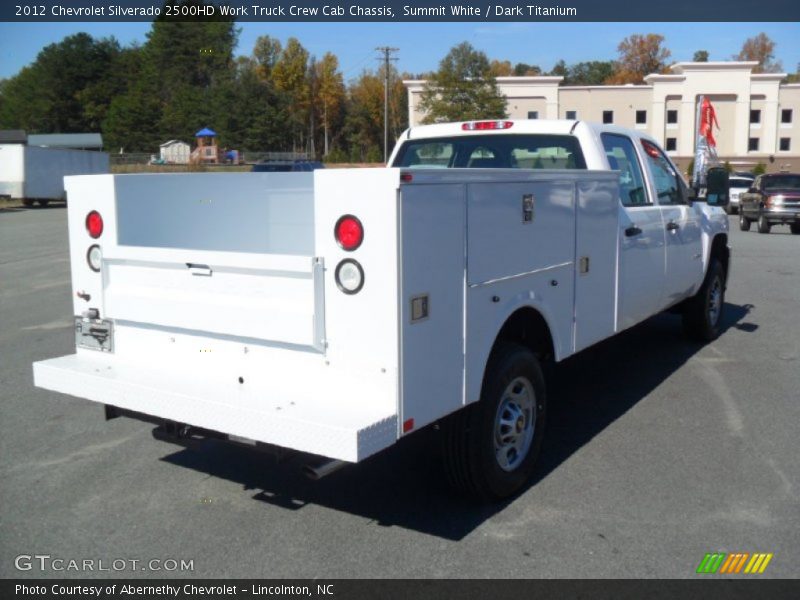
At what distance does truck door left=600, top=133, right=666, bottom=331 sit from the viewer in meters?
6.18

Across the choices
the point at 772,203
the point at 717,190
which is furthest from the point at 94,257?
the point at 772,203

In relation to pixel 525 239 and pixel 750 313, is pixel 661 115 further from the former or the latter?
pixel 525 239

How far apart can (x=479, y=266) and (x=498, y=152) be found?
2.67 metres

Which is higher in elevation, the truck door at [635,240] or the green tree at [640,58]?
the green tree at [640,58]

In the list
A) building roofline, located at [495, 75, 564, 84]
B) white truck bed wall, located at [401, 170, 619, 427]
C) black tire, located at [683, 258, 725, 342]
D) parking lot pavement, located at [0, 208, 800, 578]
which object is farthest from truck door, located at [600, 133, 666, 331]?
building roofline, located at [495, 75, 564, 84]

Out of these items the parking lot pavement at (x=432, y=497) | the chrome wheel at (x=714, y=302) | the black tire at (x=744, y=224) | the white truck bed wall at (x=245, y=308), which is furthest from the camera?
the black tire at (x=744, y=224)

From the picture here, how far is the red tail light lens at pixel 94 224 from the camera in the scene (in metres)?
4.74

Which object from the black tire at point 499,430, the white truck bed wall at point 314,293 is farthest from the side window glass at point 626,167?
the black tire at point 499,430

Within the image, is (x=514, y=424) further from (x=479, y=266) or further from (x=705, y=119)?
(x=705, y=119)

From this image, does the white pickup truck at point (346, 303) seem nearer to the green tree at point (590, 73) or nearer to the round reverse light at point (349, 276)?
the round reverse light at point (349, 276)

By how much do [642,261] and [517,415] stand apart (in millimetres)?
2319

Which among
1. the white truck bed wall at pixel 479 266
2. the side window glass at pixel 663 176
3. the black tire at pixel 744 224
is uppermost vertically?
the side window glass at pixel 663 176

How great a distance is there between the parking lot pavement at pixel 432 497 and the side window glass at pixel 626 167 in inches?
66.9

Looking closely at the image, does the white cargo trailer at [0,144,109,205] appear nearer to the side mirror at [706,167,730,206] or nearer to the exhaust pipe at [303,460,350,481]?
the side mirror at [706,167,730,206]
